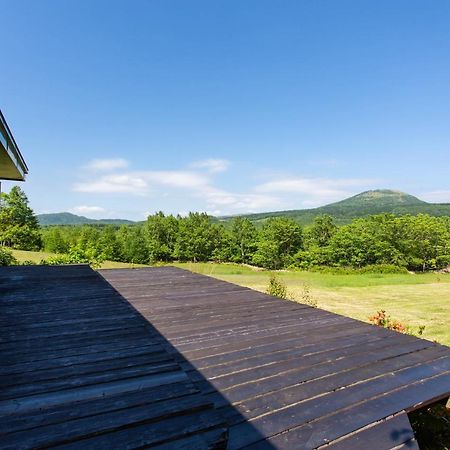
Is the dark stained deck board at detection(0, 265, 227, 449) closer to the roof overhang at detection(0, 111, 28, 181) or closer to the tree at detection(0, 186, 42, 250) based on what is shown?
the roof overhang at detection(0, 111, 28, 181)

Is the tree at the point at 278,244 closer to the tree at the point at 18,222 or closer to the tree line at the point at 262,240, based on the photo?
the tree line at the point at 262,240

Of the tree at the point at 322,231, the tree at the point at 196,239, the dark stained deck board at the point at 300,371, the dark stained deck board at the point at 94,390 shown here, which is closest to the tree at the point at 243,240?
the tree at the point at 196,239

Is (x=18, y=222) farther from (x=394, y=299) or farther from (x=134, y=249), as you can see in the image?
(x=394, y=299)

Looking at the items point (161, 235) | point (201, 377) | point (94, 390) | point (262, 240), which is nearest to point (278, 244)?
point (262, 240)

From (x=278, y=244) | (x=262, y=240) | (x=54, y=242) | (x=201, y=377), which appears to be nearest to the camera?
(x=201, y=377)

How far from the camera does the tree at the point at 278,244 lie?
42.7 meters

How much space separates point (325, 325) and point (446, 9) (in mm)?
10336

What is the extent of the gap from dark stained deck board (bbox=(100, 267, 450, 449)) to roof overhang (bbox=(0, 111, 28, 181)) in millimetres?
3260

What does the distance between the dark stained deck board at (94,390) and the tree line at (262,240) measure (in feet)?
105

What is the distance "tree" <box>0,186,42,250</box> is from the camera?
102ft

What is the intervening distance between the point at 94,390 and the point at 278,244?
42200 millimetres

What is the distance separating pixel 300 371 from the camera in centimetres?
257

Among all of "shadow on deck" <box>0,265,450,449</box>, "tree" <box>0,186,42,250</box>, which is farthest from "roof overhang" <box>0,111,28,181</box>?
"tree" <box>0,186,42,250</box>

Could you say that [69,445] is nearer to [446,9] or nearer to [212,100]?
[446,9]
